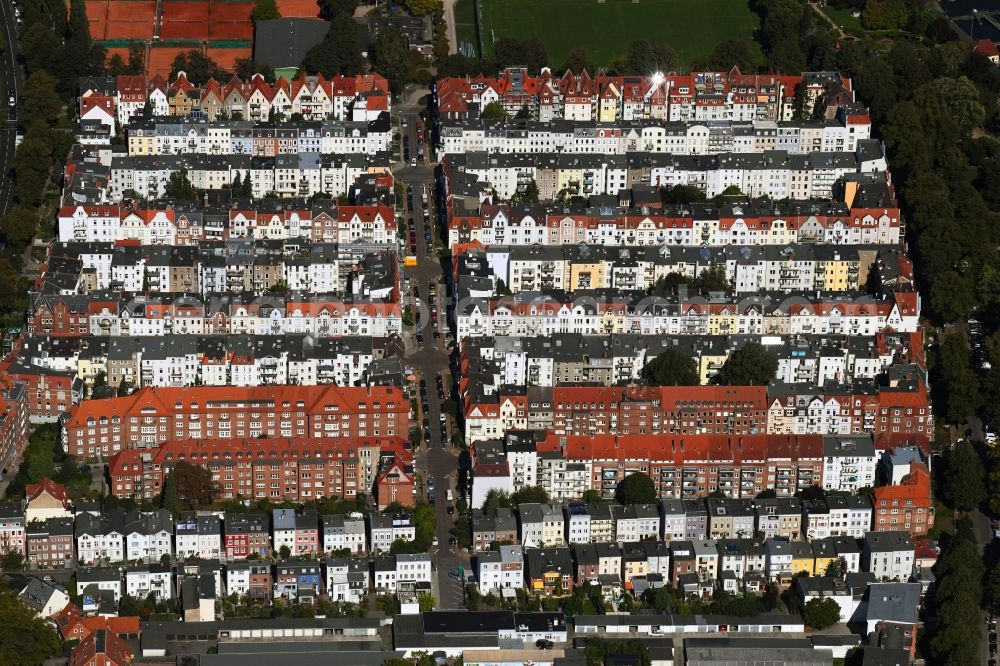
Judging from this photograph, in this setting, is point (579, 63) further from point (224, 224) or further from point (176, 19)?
point (224, 224)

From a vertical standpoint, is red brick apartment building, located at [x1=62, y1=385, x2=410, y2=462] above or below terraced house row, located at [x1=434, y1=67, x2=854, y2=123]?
below

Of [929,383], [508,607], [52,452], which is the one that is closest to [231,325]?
[52,452]

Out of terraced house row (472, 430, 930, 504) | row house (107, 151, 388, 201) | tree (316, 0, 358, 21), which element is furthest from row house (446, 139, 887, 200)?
terraced house row (472, 430, 930, 504)

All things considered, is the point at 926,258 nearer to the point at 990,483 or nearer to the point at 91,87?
the point at 990,483

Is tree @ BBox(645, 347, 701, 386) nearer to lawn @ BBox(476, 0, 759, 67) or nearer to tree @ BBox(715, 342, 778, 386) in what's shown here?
tree @ BBox(715, 342, 778, 386)

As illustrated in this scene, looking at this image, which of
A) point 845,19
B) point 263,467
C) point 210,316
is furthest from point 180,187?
point 845,19

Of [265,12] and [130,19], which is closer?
[265,12]

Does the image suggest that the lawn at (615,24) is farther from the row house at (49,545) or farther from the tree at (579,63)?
the row house at (49,545)
